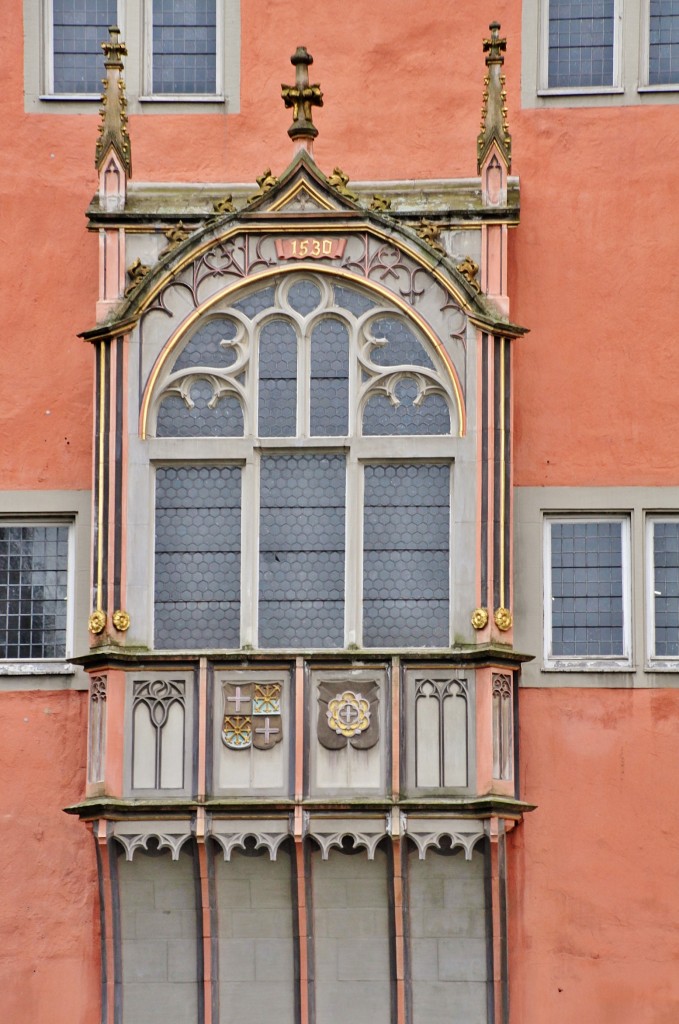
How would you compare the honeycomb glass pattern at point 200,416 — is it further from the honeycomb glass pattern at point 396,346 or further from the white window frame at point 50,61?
the white window frame at point 50,61

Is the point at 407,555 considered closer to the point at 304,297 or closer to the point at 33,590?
the point at 304,297

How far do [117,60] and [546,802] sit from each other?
698 cm

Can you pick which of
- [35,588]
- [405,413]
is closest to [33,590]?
[35,588]

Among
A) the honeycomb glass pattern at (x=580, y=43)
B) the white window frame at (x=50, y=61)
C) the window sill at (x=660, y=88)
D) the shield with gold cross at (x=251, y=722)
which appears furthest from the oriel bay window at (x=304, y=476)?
the window sill at (x=660, y=88)

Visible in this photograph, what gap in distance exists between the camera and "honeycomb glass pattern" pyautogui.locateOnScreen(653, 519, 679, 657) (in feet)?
73.5

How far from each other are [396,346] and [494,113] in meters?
2.05

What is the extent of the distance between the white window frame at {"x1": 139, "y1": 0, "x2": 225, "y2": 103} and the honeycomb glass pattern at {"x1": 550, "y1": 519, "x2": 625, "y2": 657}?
4740 mm

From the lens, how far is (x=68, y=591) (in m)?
22.8

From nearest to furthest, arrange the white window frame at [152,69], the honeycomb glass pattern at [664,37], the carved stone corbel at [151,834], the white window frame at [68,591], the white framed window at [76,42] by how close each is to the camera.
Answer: the carved stone corbel at [151,834]
the white window frame at [68,591]
the honeycomb glass pattern at [664,37]
the white window frame at [152,69]
the white framed window at [76,42]

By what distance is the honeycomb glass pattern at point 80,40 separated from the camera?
2378 centimetres

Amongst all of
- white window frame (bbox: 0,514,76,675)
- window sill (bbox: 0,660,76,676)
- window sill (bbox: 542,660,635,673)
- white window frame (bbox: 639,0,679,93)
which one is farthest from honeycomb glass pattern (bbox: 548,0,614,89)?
window sill (bbox: 0,660,76,676)

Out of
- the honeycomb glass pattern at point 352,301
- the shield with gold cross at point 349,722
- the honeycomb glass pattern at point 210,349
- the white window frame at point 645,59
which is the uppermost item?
the white window frame at point 645,59

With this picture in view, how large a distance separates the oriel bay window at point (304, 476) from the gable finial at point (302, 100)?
1138mm

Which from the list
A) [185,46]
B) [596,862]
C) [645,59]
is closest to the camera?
[596,862]
